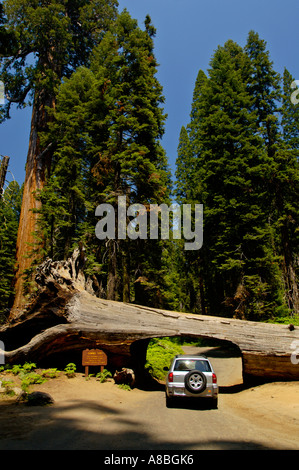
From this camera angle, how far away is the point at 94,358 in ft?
34.1

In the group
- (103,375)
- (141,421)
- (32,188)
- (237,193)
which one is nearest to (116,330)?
(103,375)

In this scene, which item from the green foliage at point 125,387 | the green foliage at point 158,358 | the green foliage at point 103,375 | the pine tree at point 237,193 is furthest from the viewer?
the pine tree at point 237,193

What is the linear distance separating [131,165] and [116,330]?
10.6 metres

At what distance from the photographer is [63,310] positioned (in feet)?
37.3

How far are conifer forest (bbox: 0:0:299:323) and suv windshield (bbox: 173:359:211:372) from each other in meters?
7.84

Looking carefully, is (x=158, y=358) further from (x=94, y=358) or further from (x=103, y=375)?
(x=94, y=358)

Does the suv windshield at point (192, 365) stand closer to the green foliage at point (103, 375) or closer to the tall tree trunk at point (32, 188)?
the green foliage at point (103, 375)

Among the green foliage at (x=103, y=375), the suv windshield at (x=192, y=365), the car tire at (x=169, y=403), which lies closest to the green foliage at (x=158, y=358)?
the green foliage at (x=103, y=375)

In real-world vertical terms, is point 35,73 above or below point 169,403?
above

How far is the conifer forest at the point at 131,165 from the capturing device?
61.1 ft

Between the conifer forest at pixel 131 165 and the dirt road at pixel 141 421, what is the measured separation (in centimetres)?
821

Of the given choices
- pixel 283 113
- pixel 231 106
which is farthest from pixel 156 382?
pixel 283 113
